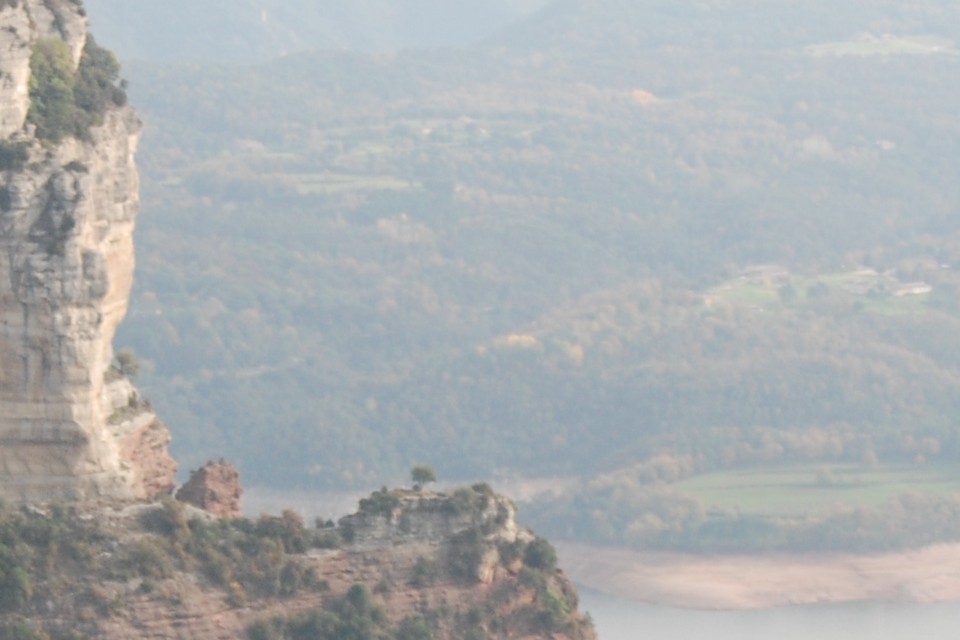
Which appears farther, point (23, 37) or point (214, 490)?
point (214, 490)

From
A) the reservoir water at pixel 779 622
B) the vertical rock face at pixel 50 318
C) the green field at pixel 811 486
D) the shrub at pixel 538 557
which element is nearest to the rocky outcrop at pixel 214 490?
the vertical rock face at pixel 50 318

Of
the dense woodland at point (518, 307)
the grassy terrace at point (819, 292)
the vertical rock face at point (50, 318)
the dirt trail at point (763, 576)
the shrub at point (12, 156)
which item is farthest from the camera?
the grassy terrace at point (819, 292)

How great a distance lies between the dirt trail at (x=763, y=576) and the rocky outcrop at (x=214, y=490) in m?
62.8

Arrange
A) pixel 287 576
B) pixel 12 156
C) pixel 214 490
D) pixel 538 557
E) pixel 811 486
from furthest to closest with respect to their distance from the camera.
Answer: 1. pixel 811 486
2. pixel 214 490
3. pixel 538 557
4. pixel 287 576
5. pixel 12 156

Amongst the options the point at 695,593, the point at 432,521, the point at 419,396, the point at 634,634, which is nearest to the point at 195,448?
the point at 419,396

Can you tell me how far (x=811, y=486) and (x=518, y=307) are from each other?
50622 millimetres

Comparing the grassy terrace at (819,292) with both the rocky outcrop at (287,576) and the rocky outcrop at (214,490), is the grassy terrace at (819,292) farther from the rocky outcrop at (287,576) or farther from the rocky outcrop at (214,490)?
the rocky outcrop at (287,576)

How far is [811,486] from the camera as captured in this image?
119438 mm

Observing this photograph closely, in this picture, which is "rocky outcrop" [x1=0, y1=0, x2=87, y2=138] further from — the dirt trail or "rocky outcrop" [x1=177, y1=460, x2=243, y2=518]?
the dirt trail

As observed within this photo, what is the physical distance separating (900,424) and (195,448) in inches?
1153

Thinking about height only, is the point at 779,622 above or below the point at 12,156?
above

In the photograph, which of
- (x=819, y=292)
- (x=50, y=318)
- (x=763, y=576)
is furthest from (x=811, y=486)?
(x=50, y=318)

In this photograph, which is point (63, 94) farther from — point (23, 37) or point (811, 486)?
point (811, 486)

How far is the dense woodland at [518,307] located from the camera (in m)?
134
